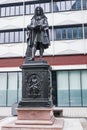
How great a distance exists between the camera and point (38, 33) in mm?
11562

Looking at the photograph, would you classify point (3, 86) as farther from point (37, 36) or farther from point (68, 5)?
point (37, 36)

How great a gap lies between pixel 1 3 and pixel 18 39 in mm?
4541

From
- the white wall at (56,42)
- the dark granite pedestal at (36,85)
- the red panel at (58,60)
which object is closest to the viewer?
the dark granite pedestal at (36,85)

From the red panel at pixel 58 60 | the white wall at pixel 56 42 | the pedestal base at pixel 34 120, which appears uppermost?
the white wall at pixel 56 42

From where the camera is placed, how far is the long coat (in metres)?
11.4

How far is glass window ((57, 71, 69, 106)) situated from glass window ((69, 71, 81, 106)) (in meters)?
0.48

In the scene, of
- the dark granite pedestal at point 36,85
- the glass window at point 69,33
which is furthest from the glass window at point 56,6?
the dark granite pedestal at point 36,85

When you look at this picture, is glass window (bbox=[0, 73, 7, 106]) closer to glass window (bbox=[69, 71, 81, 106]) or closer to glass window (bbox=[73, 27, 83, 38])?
glass window (bbox=[69, 71, 81, 106])

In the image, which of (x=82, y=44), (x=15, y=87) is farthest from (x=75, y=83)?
(x=15, y=87)

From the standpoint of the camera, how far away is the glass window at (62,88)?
23.7 m

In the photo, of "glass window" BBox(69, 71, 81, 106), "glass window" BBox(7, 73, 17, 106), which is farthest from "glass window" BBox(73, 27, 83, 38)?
"glass window" BBox(7, 73, 17, 106)

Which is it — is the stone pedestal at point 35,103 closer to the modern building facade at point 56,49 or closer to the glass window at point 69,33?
the modern building facade at point 56,49

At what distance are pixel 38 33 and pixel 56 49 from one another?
1235cm

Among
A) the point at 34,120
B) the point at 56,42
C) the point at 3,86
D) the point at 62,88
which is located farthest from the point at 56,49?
the point at 34,120
